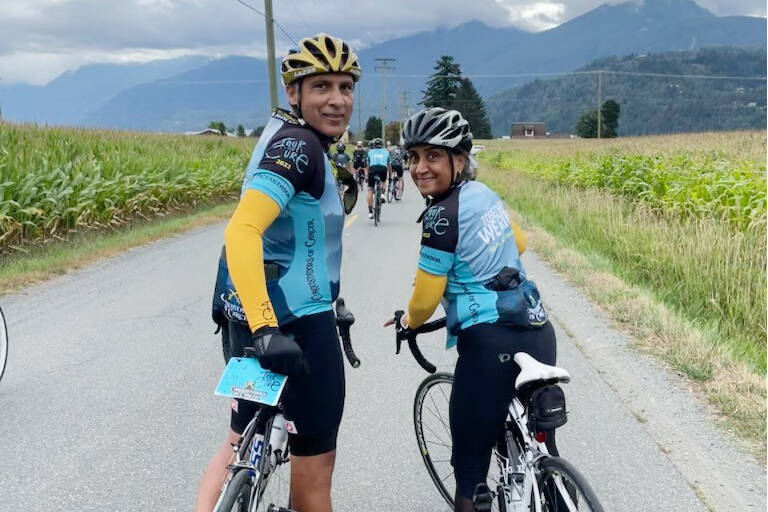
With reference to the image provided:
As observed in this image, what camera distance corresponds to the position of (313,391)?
228cm

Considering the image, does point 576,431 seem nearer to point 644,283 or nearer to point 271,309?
point 271,309

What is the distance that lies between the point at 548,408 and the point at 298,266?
992 millimetres

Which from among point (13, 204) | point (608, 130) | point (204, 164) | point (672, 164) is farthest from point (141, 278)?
point (608, 130)

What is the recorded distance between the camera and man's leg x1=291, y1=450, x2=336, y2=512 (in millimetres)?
2355

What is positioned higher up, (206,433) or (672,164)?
(672,164)

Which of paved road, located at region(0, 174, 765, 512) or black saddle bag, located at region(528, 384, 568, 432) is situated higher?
black saddle bag, located at region(528, 384, 568, 432)

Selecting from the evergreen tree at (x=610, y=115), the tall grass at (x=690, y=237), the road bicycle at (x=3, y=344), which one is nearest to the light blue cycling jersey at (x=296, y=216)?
the road bicycle at (x=3, y=344)

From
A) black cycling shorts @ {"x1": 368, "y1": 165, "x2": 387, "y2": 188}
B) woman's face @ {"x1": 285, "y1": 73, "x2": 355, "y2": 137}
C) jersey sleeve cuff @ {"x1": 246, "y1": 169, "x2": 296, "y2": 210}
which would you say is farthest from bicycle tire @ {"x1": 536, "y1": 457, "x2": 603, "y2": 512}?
black cycling shorts @ {"x1": 368, "y1": 165, "x2": 387, "y2": 188}

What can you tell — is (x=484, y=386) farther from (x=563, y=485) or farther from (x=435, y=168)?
(x=435, y=168)

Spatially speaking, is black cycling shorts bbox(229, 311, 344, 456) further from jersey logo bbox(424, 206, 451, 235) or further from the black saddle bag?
the black saddle bag

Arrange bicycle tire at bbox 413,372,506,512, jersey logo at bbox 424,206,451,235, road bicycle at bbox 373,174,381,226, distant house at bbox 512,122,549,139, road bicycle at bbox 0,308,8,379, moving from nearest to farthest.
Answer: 1. jersey logo at bbox 424,206,451,235
2. bicycle tire at bbox 413,372,506,512
3. road bicycle at bbox 0,308,8,379
4. road bicycle at bbox 373,174,381,226
5. distant house at bbox 512,122,549,139

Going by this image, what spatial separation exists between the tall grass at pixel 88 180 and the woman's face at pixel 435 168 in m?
9.57

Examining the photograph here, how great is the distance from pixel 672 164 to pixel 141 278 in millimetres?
10108

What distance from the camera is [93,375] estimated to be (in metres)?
5.23
